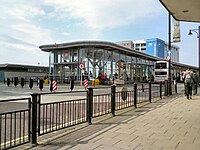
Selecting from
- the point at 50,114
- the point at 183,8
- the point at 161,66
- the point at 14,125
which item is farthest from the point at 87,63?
the point at 14,125

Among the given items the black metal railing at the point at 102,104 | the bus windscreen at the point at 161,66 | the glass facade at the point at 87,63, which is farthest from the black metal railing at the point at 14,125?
the bus windscreen at the point at 161,66

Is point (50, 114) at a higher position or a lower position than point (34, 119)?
lower

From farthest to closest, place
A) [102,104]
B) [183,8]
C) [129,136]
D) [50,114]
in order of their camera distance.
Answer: [102,104]
[183,8]
[50,114]
[129,136]

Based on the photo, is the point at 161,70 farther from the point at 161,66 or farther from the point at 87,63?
the point at 87,63

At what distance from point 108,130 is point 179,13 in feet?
18.7

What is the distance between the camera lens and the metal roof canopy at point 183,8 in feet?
27.5

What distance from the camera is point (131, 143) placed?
545 cm

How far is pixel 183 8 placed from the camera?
9.08m

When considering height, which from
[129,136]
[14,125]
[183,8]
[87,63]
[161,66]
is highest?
[183,8]

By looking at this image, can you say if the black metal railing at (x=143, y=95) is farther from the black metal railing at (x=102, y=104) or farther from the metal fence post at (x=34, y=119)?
the metal fence post at (x=34, y=119)

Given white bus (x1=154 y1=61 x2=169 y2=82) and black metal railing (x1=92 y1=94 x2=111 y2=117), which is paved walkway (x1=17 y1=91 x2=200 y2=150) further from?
white bus (x1=154 y1=61 x2=169 y2=82)

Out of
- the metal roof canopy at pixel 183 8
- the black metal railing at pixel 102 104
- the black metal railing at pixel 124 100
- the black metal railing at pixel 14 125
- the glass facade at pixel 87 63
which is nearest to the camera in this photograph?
the black metal railing at pixel 14 125

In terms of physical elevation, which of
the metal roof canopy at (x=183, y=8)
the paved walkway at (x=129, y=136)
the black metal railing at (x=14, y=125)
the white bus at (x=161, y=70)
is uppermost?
the metal roof canopy at (x=183, y=8)

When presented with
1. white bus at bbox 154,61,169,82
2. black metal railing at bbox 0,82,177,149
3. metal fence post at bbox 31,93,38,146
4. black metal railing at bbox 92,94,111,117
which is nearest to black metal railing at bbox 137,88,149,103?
black metal railing at bbox 0,82,177,149
